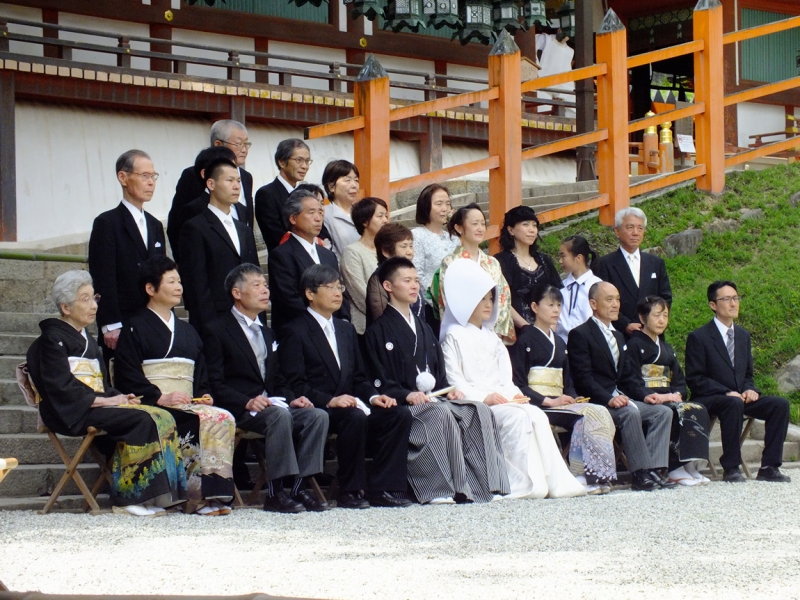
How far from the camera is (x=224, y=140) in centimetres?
769

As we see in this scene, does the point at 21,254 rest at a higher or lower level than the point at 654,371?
higher

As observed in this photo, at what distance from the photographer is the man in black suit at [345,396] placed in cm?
675

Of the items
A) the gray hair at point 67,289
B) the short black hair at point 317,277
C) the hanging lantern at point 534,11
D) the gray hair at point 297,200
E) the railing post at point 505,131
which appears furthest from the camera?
the hanging lantern at point 534,11

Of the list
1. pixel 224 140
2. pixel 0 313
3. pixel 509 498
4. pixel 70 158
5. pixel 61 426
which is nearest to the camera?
pixel 61 426

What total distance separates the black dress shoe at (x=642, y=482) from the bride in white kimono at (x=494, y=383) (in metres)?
0.52

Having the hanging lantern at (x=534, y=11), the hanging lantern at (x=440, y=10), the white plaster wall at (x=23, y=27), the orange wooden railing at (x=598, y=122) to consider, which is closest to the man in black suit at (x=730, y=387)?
the orange wooden railing at (x=598, y=122)

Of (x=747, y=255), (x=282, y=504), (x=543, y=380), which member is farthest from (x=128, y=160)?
(x=747, y=255)

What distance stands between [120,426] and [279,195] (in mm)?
2166

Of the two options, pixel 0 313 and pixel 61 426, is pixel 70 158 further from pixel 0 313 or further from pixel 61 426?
pixel 61 426

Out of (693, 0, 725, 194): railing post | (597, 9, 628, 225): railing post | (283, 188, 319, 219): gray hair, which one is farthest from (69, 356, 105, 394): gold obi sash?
(693, 0, 725, 194): railing post

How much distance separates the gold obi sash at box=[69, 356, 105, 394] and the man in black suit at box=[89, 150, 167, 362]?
1.07 ft

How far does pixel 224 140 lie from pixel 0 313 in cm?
208

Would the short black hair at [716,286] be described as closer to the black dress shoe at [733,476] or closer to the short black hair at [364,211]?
the black dress shoe at [733,476]

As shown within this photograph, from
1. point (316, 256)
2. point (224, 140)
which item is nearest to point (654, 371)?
point (316, 256)
